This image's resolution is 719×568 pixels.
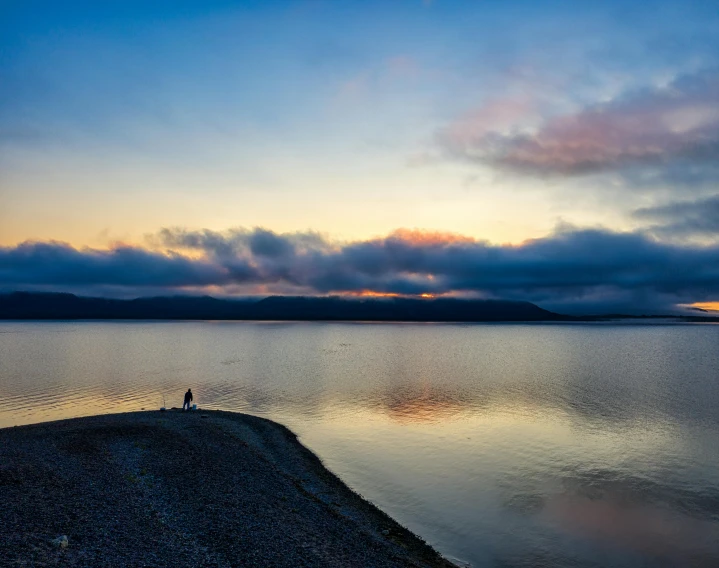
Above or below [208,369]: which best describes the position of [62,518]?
above

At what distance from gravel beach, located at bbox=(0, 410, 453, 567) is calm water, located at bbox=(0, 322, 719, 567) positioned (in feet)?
13.9

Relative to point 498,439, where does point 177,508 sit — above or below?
above

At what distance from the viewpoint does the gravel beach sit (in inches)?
715

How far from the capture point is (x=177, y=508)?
23.0 m

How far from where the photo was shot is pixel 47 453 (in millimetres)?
30219

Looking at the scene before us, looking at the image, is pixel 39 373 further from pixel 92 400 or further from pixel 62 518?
pixel 62 518

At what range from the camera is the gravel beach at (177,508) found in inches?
Answer: 715

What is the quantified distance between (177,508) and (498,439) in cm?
3275

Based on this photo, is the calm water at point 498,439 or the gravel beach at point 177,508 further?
the calm water at point 498,439

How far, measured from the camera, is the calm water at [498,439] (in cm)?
2638

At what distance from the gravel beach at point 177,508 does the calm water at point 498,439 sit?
4.24m

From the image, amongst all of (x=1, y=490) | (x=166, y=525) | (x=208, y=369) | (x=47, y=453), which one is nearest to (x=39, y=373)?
(x=208, y=369)

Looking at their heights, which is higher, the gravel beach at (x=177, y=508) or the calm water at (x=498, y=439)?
the gravel beach at (x=177, y=508)

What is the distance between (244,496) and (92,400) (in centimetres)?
4999
